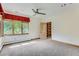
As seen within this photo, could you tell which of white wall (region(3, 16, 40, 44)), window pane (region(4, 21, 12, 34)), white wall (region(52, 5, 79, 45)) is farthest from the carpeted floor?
window pane (region(4, 21, 12, 34))

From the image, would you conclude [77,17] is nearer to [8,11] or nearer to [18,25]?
[18,25]

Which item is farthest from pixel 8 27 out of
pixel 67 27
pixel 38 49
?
pixel 67 27

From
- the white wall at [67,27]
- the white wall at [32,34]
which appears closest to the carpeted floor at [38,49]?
the white wall at [32,34]

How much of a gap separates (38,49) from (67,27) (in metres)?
1.90

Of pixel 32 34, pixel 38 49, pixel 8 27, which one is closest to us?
pixel 8 27

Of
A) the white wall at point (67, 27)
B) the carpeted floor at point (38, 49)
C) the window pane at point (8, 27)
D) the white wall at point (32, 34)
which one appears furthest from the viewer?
the white wall at point (67, 27)

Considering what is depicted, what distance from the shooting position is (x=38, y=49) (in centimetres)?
484

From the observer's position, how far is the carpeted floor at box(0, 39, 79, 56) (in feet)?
13.4

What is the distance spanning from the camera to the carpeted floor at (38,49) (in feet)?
13.4

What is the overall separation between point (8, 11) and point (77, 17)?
3253 millimetres

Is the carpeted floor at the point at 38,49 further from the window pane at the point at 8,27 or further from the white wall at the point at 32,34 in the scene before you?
the window pane at the point at 8,27

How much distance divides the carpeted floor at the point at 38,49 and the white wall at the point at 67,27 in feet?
1.29

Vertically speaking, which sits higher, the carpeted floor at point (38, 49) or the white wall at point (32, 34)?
the white wall at point (32, 34)

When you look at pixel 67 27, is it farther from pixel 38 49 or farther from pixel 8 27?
pixel 8 27
